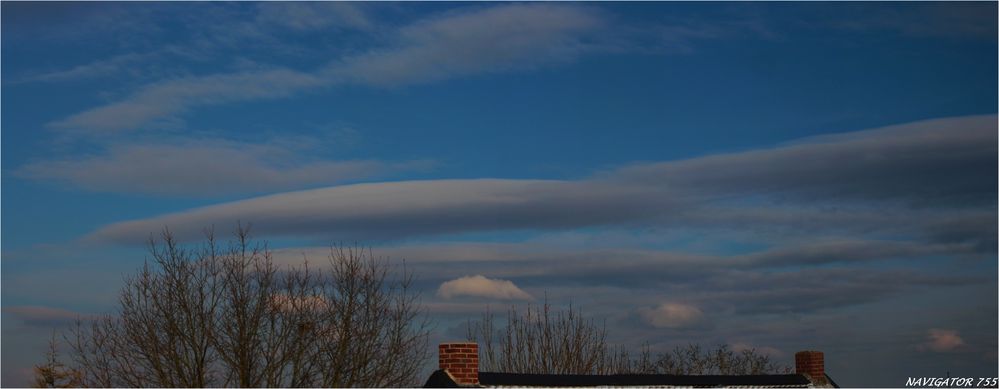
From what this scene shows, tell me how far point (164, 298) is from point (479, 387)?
45.1 feet

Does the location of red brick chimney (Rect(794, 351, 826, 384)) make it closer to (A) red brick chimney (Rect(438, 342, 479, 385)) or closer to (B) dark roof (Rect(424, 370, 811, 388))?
(B) dark roof (Rect(424, 370, 811, 388))

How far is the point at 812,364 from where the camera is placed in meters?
32.0

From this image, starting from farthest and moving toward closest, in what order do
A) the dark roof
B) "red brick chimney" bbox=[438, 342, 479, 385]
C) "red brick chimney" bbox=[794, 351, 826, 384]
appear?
1. "red brick chimney" bbox=[794, 351, 826, 384]
2. the dark roof
3. "red brick chimney" bbox=[438, 342, 479, 385]

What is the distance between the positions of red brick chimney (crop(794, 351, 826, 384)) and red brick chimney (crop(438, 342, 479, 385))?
1262 cm

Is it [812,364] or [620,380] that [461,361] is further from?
[812,364]

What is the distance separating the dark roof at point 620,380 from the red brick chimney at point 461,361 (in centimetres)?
18

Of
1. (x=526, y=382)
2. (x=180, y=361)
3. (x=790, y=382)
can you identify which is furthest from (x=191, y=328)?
(x=790, y=382)

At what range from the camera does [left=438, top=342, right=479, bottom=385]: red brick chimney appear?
2302 centimetres

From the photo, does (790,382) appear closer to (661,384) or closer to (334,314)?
(661,384)

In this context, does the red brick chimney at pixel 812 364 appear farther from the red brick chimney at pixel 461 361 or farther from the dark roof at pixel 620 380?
the red brick chimney at pixel 461 361

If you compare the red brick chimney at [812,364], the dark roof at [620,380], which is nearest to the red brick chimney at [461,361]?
the dark roof at [620,380]

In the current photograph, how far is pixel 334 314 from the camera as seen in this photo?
34844 mm

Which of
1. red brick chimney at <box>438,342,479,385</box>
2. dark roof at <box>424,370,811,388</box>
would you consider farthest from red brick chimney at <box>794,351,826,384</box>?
red brick chimney at <box>438,342,479,385</box>

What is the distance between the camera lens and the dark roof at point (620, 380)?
23378mm
